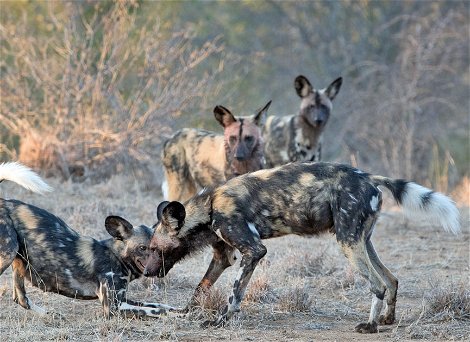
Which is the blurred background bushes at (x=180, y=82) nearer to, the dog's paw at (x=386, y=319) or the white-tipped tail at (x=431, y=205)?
the white-tipped tail at (x=431, y=205)

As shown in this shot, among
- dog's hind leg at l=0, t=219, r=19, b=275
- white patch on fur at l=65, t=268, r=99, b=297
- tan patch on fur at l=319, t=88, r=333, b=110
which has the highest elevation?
tan patch on fur at l=319, t=88, r=333, b=110

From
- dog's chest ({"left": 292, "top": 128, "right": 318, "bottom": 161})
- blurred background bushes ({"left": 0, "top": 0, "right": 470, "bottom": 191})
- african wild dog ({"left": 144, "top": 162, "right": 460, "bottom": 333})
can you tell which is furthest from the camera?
blurred background bushes ({"left": 0, "top": 0, "right": 470, "bottom": 191})

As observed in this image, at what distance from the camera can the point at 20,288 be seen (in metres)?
4.95

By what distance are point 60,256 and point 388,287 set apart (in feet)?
5.89

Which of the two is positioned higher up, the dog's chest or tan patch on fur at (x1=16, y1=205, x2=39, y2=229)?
the dog's chest

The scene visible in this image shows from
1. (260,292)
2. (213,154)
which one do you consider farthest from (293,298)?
(213,154)

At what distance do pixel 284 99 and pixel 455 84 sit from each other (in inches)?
123

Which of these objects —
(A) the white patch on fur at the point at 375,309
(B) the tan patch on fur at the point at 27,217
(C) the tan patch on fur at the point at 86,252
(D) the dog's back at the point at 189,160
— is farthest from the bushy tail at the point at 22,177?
(D) the dog's back at the point at 189,160

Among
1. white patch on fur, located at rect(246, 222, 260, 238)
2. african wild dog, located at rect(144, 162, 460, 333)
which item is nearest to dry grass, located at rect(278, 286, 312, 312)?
african wild dog, located at rect(144, 162, 460, 333)

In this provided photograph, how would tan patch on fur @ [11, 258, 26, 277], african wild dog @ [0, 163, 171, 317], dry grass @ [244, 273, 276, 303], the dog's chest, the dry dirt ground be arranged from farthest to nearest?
1. the dog's chest
2. dry grass @ [244, 273, 276, 303]
3. tan patch on fur @ [11, 258, 26, 277]
4. african wild dog @ [0, 163, 171, 317]
5. the dry dirt ground

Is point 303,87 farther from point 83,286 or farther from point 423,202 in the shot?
point 83,286

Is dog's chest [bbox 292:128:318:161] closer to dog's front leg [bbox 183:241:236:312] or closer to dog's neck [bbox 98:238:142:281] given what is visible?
dog's front leg [bbox 183:241:236:312]

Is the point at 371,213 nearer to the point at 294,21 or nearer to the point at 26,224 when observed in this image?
the point at 26,224

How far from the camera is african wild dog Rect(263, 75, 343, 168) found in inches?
335
